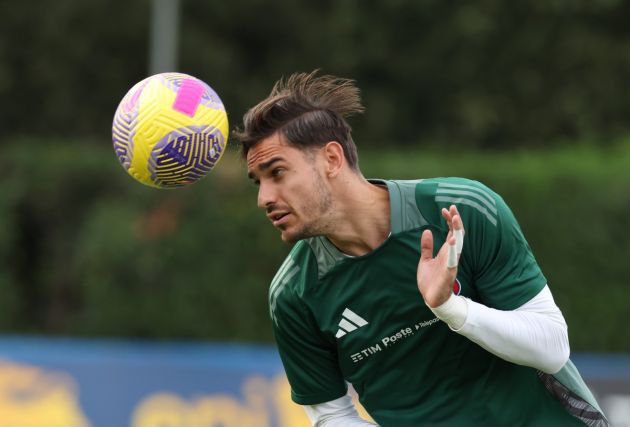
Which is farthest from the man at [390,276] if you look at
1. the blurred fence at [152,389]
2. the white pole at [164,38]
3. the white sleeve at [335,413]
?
the white pole at [164,38]

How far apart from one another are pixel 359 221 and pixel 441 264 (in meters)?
0.62

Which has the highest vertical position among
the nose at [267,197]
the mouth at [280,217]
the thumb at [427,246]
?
the nose at [267,197]

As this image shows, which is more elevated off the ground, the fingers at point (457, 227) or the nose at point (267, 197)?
the nose at point (267, 197)

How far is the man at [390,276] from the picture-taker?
5055 millimetres

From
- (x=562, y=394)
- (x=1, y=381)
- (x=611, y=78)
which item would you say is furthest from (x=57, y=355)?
(x=611, y=78)

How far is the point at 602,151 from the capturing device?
626 inches

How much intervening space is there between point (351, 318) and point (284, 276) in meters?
0.39

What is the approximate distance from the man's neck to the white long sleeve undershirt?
1.97 ft

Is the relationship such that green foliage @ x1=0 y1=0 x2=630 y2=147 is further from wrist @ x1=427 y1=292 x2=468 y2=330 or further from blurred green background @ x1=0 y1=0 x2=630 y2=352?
wrist @ x1=427 y1=292 x2=468 y2=330

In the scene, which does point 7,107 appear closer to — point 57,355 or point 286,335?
point 57,355

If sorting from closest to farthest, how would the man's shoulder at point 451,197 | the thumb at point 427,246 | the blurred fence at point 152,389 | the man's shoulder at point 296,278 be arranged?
1. the thumb at point 427,246
2. the man's shoulder at point 451,197
3. the man's shoulder at point 296,278
4. the blurred fence at point 152,389

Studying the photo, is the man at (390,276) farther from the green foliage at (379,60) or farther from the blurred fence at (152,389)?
the green foliage at (379,60)

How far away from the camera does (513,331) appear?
15.6ft

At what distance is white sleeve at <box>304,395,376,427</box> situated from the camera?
17.9 feet
